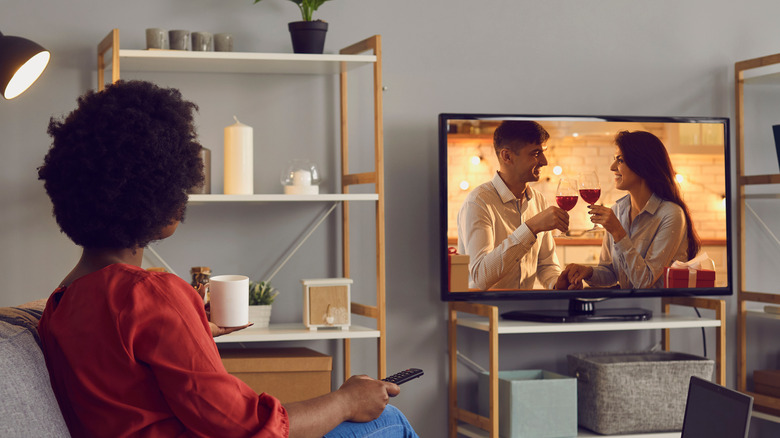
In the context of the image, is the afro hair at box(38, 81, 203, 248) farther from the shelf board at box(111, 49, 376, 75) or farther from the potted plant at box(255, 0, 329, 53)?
the potted plant at box(255, 0, 329, 53)

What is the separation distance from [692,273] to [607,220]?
0.39 metres

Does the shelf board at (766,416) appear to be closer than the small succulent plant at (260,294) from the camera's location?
No

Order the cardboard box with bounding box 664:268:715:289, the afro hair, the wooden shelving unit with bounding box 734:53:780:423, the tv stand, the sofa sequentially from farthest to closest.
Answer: the wooden shelving unit with bounding box 734:53:780:423, the cardboard box with bounding box 664:268:715:289, the tv stand, the afro hair, the sofa

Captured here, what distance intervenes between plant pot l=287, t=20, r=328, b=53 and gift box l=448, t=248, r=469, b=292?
839mm

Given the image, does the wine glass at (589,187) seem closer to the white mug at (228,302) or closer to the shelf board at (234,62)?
the shelf board at (234,62)

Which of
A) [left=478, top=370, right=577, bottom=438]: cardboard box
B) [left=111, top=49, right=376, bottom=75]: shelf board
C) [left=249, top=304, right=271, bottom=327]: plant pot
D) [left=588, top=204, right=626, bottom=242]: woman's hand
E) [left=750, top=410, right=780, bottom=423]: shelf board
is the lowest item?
[left=750, top=410, right=780, bottom=423]: shelf board

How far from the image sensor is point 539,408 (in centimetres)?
260

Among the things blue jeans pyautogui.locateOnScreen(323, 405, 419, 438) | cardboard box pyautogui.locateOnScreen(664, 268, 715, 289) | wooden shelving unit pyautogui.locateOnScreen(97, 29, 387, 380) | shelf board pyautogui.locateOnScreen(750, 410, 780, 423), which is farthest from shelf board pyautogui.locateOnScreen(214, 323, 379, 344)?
shelf board pyautogui.locateOnScreen(750, 410, 780, 423)

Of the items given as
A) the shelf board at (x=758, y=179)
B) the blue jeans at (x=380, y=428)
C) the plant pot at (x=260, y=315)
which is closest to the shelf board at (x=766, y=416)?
the shelf board at (x=758, y=179)

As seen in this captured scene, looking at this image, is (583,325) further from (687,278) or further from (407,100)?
(407,100)

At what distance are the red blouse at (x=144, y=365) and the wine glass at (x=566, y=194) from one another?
6.08 feet

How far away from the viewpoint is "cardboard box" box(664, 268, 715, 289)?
9.35 ft

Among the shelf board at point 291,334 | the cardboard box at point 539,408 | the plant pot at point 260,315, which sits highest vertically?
the plant pot at point 260,315

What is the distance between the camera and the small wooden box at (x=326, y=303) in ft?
8.21
